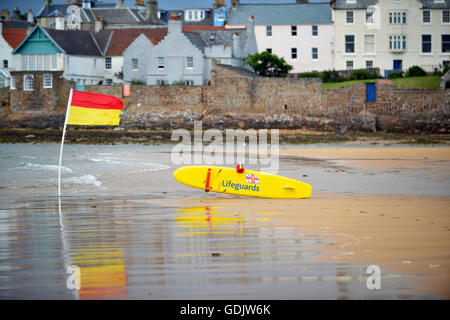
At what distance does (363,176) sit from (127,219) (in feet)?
30.4

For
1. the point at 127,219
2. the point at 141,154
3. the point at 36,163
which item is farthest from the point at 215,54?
the point at 127,219

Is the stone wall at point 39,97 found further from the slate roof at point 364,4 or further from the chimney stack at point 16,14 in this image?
the chimney stack at point 16,14

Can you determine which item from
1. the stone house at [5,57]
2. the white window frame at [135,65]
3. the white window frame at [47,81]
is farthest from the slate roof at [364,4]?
the stone house at [5,57]

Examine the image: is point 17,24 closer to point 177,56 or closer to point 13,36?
point 13,36

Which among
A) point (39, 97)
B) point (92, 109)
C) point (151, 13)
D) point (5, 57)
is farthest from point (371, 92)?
point (151, 13)

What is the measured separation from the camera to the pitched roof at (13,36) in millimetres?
59812

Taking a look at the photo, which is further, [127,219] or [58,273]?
[127,219]

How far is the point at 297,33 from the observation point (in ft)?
188

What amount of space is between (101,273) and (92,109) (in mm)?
7736

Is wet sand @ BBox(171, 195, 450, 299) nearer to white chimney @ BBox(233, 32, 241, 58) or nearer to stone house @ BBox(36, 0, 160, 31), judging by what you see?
white chimney @ BBox(233, 32, 241, 58)

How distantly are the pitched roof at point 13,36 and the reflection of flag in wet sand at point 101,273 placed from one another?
55.4 meters
